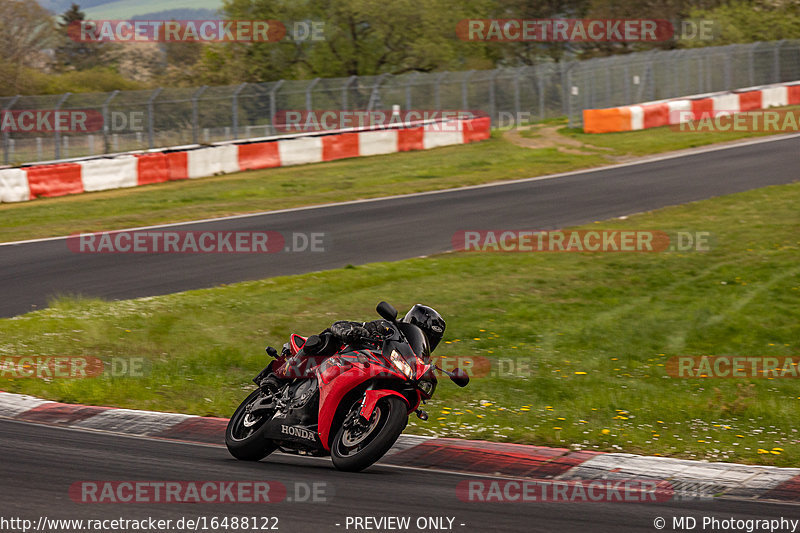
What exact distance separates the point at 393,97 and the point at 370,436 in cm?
2637

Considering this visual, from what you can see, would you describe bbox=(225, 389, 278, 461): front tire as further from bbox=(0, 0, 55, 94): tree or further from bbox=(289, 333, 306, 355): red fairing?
bbox=(0, 0, 55, 94): tree

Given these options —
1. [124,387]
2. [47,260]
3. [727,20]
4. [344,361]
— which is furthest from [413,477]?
[727,20]

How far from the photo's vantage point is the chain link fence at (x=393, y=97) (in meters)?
25.5

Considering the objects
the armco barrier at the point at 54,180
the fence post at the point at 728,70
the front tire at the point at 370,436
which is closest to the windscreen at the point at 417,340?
the front tire at the point at 370,436

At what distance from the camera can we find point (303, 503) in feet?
17.5

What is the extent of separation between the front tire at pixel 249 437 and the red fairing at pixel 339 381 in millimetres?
566

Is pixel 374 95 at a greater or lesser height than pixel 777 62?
lesser

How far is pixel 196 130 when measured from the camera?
27.3 metres

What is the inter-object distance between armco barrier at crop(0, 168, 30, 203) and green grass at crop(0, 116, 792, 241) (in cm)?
54

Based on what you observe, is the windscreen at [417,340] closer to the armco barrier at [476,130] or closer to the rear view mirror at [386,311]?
the rear view mirror at [386,311]

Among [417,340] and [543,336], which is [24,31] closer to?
[543,336]

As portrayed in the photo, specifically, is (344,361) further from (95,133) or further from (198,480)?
(95,133)

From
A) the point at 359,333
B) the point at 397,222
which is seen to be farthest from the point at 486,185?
the point at 359,333

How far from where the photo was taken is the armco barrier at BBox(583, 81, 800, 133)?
30250mm
